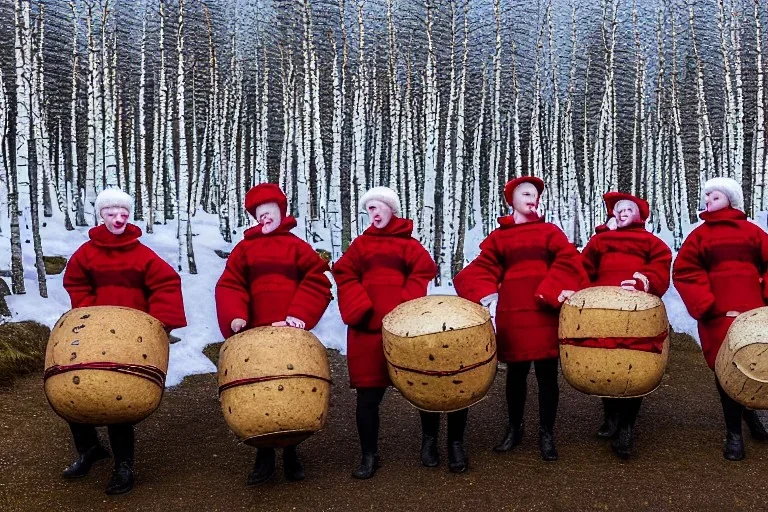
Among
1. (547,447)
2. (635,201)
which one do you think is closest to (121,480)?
(547,447)

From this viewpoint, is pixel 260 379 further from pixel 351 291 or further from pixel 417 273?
pixel 417 273

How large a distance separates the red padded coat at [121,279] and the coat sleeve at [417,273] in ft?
5.02

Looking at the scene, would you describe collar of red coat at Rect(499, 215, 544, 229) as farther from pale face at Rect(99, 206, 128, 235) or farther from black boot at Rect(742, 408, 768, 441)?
pale face at Rect(99, 206, 128, 235)

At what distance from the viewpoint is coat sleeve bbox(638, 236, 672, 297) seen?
414cm

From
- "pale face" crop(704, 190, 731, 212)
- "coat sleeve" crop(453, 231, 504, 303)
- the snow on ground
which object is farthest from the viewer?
the snow on ground

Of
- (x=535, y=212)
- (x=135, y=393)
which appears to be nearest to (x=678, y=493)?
(x=535, y=212)

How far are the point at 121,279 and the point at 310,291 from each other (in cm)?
128

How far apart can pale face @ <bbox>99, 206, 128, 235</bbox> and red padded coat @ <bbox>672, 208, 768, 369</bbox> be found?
4.02 metres

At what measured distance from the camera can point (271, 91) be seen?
16078 mm

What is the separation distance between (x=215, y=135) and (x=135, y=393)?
1132 cm

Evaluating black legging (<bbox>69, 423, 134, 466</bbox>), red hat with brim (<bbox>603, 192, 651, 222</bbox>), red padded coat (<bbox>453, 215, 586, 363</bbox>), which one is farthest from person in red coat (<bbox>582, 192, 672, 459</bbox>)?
black legging (<bbox>69, 423, 134, 466</bbox>)

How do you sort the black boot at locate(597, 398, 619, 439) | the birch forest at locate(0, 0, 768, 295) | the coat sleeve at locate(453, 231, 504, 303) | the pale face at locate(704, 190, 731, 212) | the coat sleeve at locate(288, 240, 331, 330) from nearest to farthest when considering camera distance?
1. the coat sleeve at locate(288, 240, 331, 330)
2. the coat sleeve at locate(453, 231, 504, 303)
3. the pale face at locate(704, 190, 731, 212)
4. the black boot at locate(597, 398, 619, 439)
5. the birch forest at locate(0, 0, 768, 295)

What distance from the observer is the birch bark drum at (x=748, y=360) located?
338 cm

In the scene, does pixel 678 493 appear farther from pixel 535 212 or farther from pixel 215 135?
pixel 215 135
